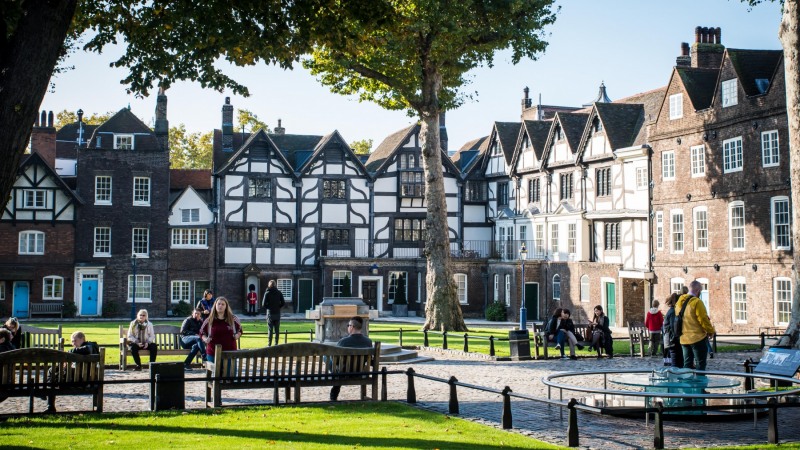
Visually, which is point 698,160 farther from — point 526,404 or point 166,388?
point 166,388

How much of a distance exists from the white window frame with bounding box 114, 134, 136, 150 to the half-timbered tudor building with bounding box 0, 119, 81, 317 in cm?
383

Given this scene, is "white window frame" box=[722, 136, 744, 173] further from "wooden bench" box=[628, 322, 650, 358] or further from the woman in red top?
the woman in red top

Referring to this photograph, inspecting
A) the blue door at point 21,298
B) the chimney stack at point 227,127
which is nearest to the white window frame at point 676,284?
the chimney stack at point 227,127

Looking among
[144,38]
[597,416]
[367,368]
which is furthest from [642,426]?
[144,38]

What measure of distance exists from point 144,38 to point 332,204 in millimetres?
38744

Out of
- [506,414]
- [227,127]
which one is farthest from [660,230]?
[227,127]

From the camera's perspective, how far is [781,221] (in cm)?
3184

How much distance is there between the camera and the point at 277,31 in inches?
620

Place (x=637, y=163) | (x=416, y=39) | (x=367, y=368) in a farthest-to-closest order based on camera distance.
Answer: (x=637, y=163) → (x=416, y=39) → (x=367, y=368)

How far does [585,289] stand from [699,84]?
11988mm

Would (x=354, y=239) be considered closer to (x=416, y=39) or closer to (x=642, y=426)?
(x=416, y=39)

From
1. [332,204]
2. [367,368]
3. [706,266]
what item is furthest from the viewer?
[332,204]

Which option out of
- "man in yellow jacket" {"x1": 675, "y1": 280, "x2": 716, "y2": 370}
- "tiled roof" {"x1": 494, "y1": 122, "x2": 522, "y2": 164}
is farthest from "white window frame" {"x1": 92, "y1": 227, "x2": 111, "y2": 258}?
"man in yellow jacket" {"x1": 675, "y1": 280, "x2": 716, "y2": 370}

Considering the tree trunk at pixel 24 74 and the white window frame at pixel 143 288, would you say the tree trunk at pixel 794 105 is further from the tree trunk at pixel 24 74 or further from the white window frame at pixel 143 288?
the white window frame at pixel 143 288
